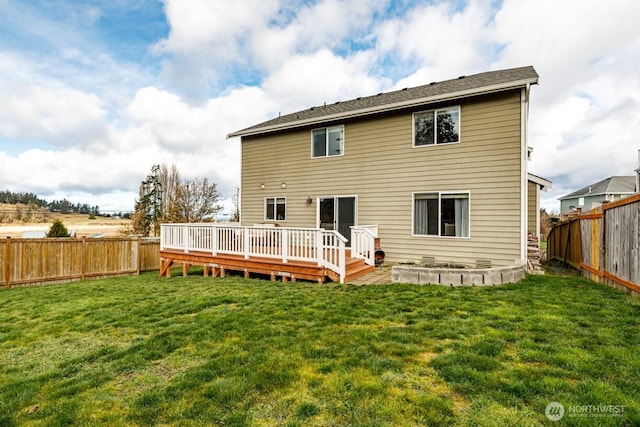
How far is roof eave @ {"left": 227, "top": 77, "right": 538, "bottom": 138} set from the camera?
783cm

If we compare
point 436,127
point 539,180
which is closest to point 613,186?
point 539,180

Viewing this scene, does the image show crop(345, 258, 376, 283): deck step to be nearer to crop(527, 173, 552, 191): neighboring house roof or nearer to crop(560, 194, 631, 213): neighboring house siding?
crop(527, 173, 552, 191): neighboring house roof

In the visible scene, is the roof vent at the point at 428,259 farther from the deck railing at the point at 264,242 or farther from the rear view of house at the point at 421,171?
the deck railing at the point at 264,242

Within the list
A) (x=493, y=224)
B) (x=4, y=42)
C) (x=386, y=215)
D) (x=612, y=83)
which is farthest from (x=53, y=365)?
(x=612, y=83)

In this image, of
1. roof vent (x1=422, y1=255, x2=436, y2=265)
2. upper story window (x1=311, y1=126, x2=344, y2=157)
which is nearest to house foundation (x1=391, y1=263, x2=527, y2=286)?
roof vent (x1=422, y1=255, x2=436, y2=265)

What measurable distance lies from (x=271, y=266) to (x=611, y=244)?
7.45 metres

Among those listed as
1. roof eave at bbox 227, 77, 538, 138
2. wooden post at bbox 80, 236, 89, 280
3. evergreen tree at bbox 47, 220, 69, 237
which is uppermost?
roof eave at bbox 227, 77, 538, 138

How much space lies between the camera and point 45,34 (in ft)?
35.5

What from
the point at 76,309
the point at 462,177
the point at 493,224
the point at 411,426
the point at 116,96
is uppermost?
the point at 116,96

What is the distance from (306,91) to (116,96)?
9.63 metres

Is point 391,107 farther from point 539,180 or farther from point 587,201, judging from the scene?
point 587,201

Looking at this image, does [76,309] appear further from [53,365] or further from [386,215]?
[386,215]

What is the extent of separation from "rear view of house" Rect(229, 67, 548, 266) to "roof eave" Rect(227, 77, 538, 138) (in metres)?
0.03

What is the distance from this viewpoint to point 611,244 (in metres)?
6.10
